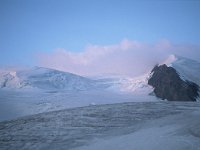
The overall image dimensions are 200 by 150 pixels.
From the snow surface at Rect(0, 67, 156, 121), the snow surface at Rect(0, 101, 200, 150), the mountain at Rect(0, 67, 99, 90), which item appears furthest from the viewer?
the mountain at Rect(0, 67, 99, 90)

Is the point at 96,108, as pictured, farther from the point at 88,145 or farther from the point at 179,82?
the point at 179,82

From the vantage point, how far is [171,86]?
27031 mm

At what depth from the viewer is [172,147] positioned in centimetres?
579

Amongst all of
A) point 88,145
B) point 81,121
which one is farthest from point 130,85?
point 88,145

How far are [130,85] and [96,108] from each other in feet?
66.2

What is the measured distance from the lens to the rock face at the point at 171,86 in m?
25.2

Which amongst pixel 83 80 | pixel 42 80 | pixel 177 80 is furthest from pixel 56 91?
pixel 177 80

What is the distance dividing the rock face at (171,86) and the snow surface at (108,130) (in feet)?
47.9

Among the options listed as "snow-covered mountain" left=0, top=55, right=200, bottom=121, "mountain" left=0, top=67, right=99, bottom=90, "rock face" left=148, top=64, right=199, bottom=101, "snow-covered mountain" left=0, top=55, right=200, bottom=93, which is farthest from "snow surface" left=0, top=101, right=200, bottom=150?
"mountain" left=0, top=67, right=99, bottom=90

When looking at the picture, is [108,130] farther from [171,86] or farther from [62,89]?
[62,89]

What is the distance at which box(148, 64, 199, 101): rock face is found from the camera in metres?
25.2

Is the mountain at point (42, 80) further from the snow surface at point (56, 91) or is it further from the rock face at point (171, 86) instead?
the rock face at point (171, 86)

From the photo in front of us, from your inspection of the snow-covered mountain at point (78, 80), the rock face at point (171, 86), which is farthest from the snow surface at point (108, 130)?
the snow-covered mountain at point (78, 80)

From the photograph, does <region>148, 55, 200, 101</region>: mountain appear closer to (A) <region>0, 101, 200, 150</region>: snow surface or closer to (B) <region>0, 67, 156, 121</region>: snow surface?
(B) <region>0, 67, 156, 121</region>: snow surface
